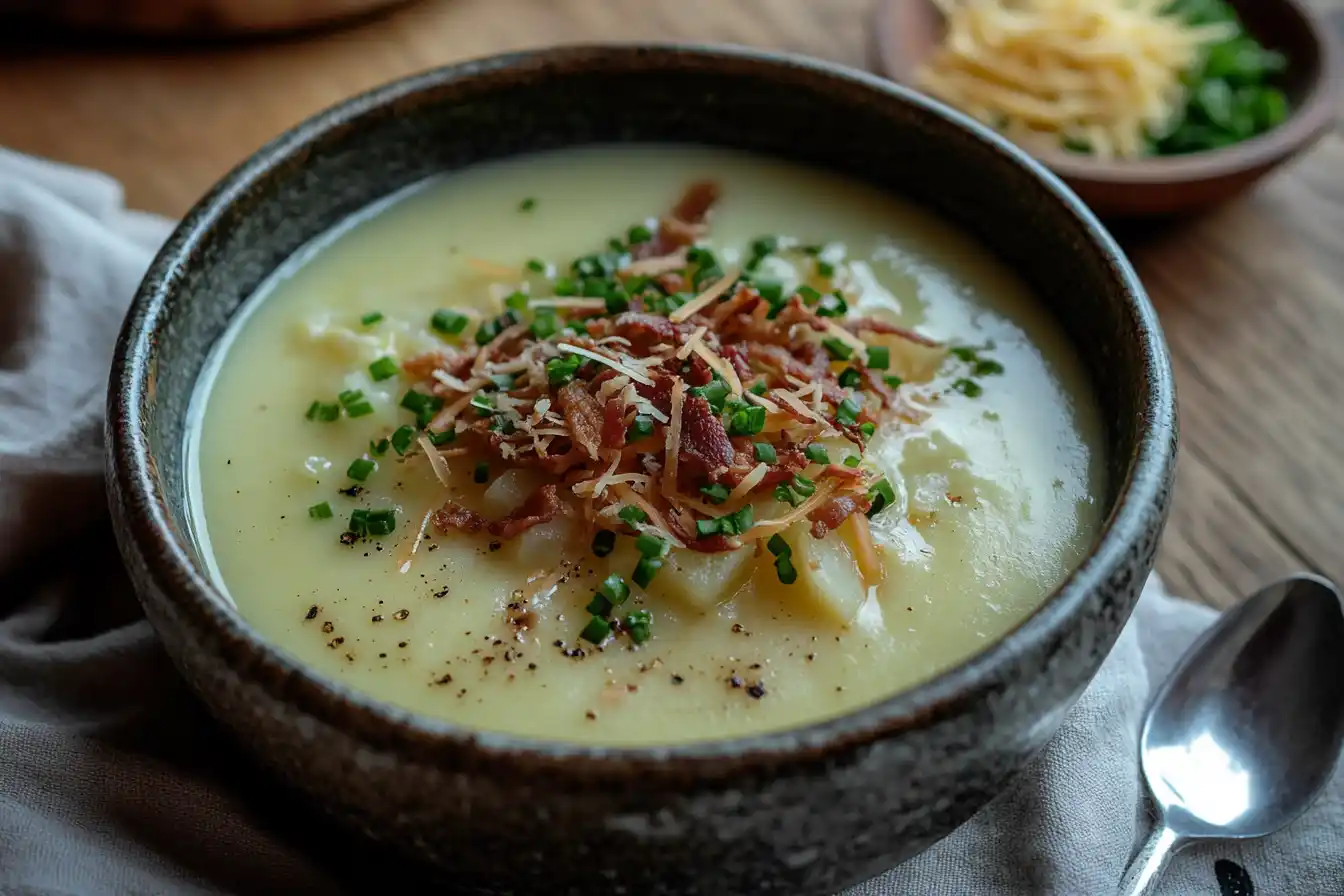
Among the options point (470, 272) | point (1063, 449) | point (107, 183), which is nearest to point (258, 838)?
point (470, 272)

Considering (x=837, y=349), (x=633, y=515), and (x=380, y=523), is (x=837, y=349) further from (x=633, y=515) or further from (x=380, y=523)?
(x=380, y=523)

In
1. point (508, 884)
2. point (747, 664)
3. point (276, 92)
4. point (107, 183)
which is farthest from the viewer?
point (276, 92)

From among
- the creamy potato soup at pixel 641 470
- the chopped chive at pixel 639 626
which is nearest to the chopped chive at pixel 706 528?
the creamy potato soup at pixel 641 470

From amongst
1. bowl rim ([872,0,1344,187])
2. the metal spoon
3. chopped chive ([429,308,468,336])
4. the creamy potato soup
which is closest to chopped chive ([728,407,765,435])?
the creamy potato soup

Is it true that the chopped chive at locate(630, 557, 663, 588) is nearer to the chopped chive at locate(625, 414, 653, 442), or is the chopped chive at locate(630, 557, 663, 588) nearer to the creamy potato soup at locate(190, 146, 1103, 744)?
the creamy potato soup at locate(190, 146, 1103, 744)

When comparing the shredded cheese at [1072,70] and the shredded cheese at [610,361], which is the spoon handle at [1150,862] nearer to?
the shredded cheese at [610,361]

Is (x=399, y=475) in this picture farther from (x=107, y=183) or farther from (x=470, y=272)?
(x=107, y=183)
